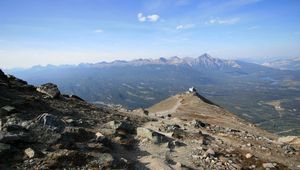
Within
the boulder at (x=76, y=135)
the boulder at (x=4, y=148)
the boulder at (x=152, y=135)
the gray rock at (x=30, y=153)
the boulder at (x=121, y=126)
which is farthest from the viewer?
the boulder at (x=121, y=126)

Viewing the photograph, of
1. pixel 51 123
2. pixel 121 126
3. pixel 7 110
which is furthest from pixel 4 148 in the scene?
pixel 121 126

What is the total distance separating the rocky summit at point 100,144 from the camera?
21719 mm

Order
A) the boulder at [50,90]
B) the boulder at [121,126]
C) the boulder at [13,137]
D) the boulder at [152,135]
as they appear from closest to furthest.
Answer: the boulder at [13,137]
the boulder at [152,135]
the boulder at [121,126]
the boulder at [50,90]

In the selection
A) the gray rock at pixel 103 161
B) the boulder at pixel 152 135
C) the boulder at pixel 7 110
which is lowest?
the boulder at pixel 152 135

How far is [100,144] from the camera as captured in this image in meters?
25.7

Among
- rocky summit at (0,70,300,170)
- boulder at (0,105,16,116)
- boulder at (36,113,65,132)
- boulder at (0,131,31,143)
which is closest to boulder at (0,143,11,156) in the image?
rocky summit at (0,70,300,170)

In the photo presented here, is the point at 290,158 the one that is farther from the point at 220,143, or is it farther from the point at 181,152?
the point at 181,152

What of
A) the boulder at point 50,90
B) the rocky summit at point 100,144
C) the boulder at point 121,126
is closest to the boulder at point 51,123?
the rocky summit at point 100,144

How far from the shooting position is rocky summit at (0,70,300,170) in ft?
71.3

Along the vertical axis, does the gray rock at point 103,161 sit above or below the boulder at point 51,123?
below

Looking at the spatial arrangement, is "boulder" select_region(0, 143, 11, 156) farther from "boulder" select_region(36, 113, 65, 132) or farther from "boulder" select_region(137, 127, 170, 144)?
"boulder" select_region(137, 127, 170, 144)

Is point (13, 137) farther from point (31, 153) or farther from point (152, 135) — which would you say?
point (152, 135)

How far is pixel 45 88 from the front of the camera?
4438 centimetres

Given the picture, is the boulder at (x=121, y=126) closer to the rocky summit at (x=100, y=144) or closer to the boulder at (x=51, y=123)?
the rocky summit at (x=100, y=144)
